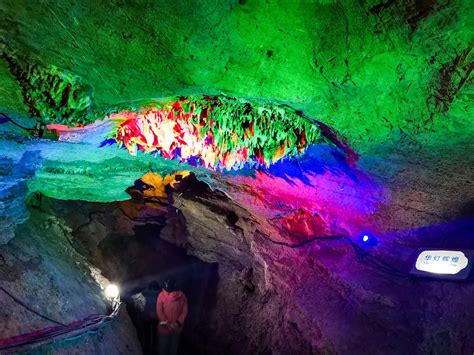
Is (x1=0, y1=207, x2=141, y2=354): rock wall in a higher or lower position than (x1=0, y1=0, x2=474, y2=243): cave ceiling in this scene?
lower

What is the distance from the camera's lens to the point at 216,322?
1004 cm

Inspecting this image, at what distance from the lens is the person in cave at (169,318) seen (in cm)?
1021

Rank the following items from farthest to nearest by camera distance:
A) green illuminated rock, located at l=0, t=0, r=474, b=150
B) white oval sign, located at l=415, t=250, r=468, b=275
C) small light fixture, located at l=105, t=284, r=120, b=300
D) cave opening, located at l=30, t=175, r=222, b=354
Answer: cave opening, located at l=30, t=175, r=222, b=354 → small light fixture, located at l=105, t=284, r=120, b=300 → white oval sign, located at l=415, t=250, r=468, b=275 → green illuminated rock, located at l=0, t=0, r=474, b=150

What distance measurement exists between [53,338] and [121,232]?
5.39m

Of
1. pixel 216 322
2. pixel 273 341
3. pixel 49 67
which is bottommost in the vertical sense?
pixel 216 322

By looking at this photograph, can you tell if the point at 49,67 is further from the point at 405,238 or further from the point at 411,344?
the point at 411,344

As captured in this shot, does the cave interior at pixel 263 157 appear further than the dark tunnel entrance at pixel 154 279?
No

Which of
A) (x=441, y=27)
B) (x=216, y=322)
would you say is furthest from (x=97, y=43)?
(x=216, y=322)

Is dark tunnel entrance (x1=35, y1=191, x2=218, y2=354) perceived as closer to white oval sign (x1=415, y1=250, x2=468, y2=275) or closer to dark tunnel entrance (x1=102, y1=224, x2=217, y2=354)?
dark tunnel entrance (x1=102, y1=224, x2=217, y2=354)

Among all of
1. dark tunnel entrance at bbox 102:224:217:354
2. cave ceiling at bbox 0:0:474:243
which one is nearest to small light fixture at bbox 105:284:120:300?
dark tunnel entrance at bbox 102:224:217:354

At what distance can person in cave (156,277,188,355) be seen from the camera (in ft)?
33.5

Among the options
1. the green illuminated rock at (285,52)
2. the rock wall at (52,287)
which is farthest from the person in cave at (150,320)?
the green illuminated rock at (285,52)

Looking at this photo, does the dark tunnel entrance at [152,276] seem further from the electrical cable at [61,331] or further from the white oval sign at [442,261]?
the white oval sign at [442,261]

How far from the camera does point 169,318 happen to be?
1027 cm
